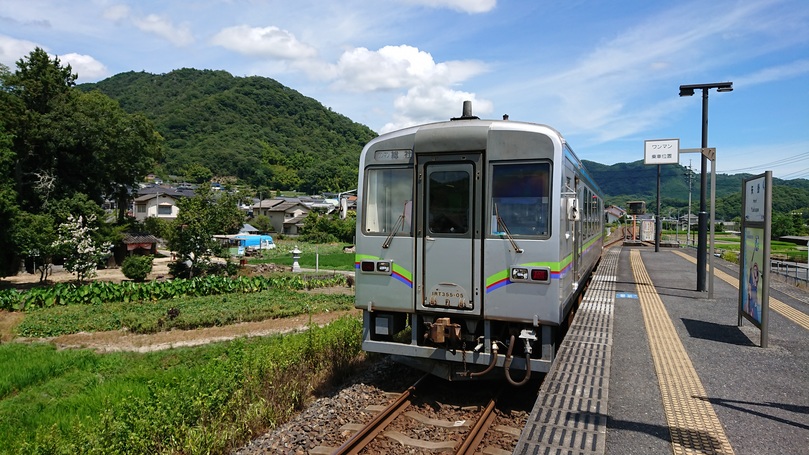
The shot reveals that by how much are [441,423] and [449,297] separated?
4.74 ft

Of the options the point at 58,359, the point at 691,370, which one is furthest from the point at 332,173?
the point at 691,370

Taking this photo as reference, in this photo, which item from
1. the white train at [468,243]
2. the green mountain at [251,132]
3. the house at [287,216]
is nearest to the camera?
the white train at [468,243]

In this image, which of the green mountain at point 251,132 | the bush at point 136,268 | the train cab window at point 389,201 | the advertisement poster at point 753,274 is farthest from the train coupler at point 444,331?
the green mountain at point 251,132

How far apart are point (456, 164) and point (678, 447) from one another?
366 cm

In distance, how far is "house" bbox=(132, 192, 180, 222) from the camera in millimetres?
61188

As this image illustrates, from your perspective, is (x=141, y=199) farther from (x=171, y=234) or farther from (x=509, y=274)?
(x=509, y=274)

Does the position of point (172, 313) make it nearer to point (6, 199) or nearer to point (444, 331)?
point (6, 199)

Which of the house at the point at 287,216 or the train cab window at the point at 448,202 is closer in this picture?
the train cab window at the point at 448,202

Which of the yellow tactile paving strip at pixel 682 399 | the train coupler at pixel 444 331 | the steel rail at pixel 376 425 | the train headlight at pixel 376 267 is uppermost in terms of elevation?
the train headlight at pixel 376 267

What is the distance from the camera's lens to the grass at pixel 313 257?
39.0m

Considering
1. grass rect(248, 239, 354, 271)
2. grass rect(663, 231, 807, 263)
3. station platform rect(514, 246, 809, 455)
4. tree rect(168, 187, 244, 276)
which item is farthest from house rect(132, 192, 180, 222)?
station platform rect(514, 246, 809, 455)

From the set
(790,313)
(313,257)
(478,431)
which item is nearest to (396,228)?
(478,431)

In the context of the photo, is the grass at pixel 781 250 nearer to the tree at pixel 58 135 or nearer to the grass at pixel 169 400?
the grass at pixel 169 400

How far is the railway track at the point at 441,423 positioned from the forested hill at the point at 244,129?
113 m
